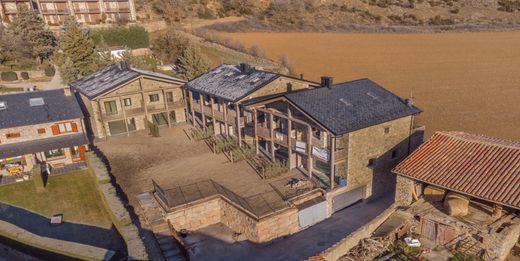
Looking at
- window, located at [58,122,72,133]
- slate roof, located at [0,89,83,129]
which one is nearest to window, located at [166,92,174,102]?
slate roof, located at [0,89,83,129]

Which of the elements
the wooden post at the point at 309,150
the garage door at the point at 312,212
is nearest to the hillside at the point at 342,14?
the wooden post at the point at 309,150

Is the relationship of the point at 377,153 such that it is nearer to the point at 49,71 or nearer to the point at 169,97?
the point at 169,97

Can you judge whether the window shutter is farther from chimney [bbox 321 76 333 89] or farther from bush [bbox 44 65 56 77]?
bush [bbox 44 65 56 77]

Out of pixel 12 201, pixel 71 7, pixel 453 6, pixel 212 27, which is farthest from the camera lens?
pixel 453 6

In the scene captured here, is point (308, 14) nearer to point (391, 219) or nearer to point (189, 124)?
point (189, 124)

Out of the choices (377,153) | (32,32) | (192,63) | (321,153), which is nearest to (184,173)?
(321,153)

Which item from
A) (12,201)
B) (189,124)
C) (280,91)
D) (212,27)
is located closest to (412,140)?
(280,91)

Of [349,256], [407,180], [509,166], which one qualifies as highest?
[509,166]
